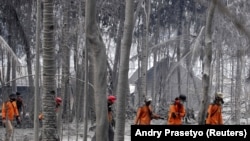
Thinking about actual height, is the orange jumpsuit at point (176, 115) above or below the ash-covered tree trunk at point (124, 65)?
below

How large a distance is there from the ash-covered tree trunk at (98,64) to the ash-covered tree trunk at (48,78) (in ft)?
5.10

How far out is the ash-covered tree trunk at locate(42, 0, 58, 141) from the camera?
9.47 metres

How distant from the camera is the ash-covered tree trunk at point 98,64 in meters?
7.73

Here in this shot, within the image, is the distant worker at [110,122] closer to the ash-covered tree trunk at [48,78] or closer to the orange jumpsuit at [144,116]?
the orange jumpsuit at [144,116]

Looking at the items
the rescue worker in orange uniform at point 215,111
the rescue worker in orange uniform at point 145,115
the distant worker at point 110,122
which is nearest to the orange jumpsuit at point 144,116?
the rescue worker in orange uniform at point 145,115

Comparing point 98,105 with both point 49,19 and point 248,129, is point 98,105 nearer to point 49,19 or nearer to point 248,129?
point 49,19

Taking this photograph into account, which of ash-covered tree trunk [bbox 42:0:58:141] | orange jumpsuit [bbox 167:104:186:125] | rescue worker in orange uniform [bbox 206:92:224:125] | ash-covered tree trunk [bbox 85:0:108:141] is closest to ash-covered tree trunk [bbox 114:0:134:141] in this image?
ash-covered tree trunk [bbox 85:0:108:141]

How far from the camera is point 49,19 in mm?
9625

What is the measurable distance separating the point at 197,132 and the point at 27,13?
900 inches

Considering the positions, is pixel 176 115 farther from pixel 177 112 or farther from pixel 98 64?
pixel 98 64

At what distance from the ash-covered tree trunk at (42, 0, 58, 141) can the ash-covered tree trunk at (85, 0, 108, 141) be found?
1.56m

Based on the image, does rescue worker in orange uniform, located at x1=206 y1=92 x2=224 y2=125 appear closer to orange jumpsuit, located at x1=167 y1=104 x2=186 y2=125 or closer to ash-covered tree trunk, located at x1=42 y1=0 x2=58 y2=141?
orange jumpsuit, located at x1=167 y1=104 x2=186 y2=125

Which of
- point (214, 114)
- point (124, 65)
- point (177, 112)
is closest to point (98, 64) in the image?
point (124, 65)

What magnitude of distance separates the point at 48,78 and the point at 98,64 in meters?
1.91
